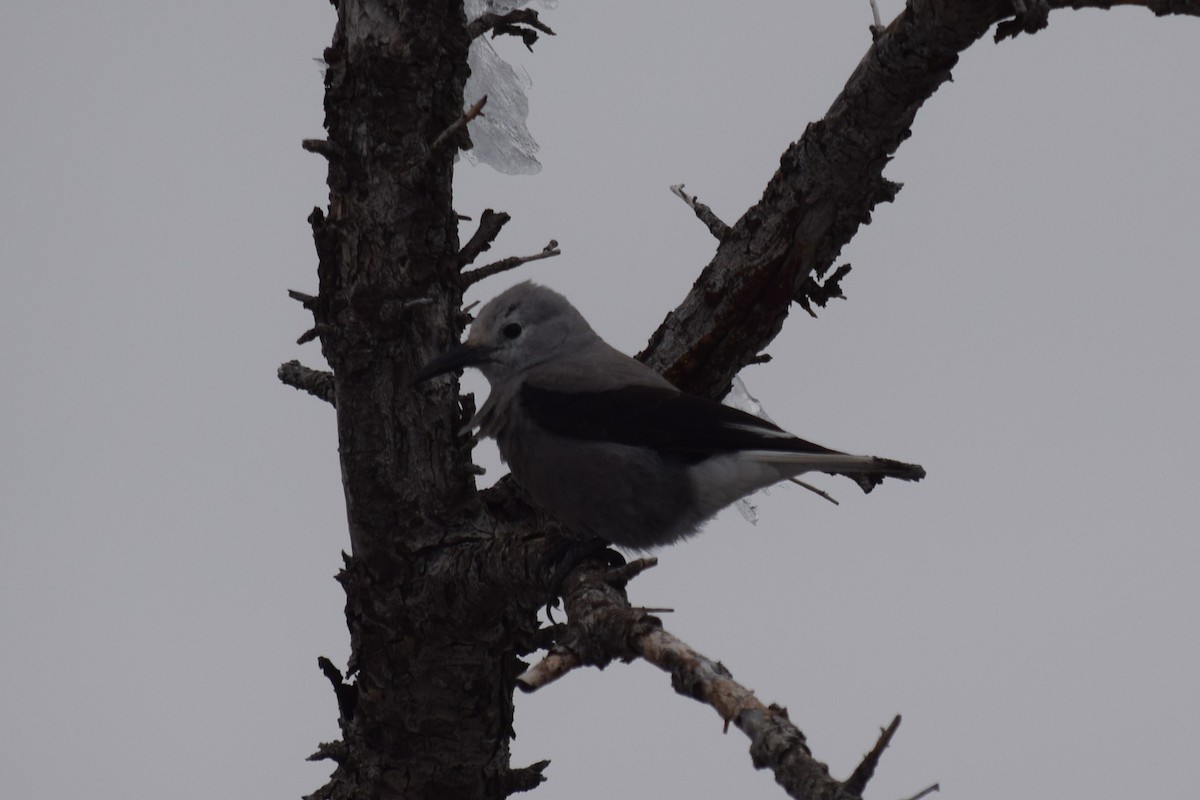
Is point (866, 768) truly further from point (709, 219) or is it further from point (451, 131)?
point (709, 219)

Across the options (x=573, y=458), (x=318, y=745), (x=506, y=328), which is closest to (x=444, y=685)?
(x=318, y=745)

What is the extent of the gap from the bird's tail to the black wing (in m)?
0.03

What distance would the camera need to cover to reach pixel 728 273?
400 cm

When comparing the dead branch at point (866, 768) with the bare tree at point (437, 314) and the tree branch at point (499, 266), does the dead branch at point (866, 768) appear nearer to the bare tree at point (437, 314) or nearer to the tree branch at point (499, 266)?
the bare tree at point (437, 314)

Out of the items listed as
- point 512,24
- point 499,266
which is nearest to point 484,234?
point 499,266

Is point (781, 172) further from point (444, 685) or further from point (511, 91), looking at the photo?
point (444, 685)

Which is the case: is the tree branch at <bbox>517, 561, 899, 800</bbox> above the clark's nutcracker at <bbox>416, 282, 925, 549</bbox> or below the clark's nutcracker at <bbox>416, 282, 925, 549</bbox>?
below

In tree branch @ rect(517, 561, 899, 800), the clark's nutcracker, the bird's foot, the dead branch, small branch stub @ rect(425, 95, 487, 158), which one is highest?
small branch stub @ rect(425, 95, 487, 158)

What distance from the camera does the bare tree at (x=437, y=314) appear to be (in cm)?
341

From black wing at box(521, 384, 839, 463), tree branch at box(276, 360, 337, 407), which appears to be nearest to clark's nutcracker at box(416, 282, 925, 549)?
black wing at box(521, 384, 839, 463)

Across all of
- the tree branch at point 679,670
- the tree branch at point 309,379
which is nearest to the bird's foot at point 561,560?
the tree branch at point 679,670

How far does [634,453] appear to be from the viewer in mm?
4035

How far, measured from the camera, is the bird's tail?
3.70 m

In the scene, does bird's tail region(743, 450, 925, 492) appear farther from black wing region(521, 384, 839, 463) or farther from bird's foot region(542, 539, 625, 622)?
bird's foot region(542, 539, 625, 622)
